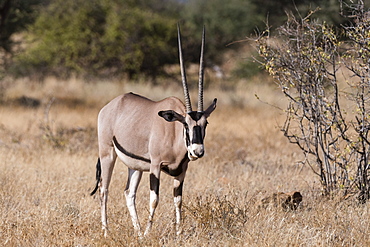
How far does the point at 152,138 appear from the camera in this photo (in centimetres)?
568

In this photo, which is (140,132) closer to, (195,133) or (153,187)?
(153,187)

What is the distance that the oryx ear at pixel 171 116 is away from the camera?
525 centimetres

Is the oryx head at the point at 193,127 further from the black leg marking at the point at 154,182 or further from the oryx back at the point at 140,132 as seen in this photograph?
the black leg marking at the point at 154,182

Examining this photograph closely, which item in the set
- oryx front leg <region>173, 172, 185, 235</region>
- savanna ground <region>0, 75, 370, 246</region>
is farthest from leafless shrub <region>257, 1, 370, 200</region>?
oryx front leg <region>173, 172, 185, 235</region>

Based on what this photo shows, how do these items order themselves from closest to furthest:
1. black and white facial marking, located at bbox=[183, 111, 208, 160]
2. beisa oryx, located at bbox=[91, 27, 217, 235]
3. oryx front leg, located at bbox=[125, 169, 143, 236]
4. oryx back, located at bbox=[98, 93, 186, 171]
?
black and white facial marking, located at bbox=[183, 111, 208, 160], beisa oryx, located at bbox=[91, 27, 217, 235], oryx back, located at bbox=[98, 93, 186, 171], oryx front leg, located at bbox=[125, 169, 143, 236]

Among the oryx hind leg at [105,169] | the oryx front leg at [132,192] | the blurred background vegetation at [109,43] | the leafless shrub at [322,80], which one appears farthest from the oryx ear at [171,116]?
the blurred background vegetation at [109,43]

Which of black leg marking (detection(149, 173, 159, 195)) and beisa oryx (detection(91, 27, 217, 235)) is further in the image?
black leg marking (detection(149, 173, 159, 195))

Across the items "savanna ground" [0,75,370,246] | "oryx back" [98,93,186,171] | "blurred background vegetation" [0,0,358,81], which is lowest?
"savanna ground" [0,75,370,246]

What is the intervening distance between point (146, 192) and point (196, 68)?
66.2ft

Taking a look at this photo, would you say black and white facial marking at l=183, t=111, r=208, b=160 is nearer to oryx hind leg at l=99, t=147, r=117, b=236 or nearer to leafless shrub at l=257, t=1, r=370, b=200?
oryx hind leg at l=99, t=147, r=117, b=236

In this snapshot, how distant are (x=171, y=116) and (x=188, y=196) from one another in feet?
5.08

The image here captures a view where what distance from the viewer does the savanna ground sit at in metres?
5.47

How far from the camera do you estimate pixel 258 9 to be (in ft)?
69.9

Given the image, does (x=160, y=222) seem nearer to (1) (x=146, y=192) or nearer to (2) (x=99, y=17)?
(1) (x=146, y=192)
